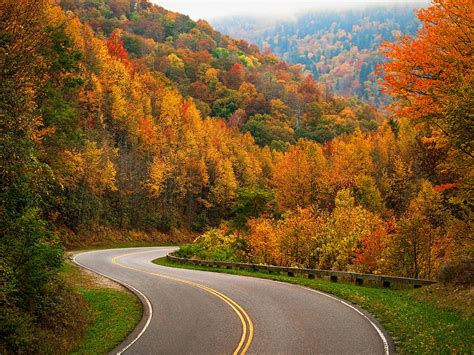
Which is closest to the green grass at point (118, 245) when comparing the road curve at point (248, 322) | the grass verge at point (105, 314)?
the grass verge at point (105, 314)

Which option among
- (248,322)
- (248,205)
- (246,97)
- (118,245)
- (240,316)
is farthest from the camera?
(246,97)

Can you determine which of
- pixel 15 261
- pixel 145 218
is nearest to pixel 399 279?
pixel 15 261

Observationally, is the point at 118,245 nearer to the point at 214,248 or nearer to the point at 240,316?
the point at 214,248

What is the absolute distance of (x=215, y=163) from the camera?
77875mm

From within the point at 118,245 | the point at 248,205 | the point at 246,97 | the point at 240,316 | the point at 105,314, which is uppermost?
the point at 246,97

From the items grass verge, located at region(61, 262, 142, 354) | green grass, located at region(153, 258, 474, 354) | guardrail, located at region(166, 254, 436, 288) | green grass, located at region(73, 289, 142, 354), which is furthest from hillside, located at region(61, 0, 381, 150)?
green grass, located at region(73, 289, 142, 354)

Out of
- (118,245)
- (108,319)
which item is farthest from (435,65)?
(118,245)

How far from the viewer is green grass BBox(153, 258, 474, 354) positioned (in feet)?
35.2

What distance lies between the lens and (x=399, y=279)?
20406 mm

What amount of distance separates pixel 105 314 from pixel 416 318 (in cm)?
1102

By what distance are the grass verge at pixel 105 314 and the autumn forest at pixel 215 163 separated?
4.98 feet

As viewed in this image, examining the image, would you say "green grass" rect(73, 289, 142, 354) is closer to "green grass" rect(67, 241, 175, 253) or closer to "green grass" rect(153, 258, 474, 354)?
"green grass" rect(153, 258, 474, 354)

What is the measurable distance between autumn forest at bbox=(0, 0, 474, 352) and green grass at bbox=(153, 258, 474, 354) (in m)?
2.61

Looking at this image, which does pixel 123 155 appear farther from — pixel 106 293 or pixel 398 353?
pixel 398 353
